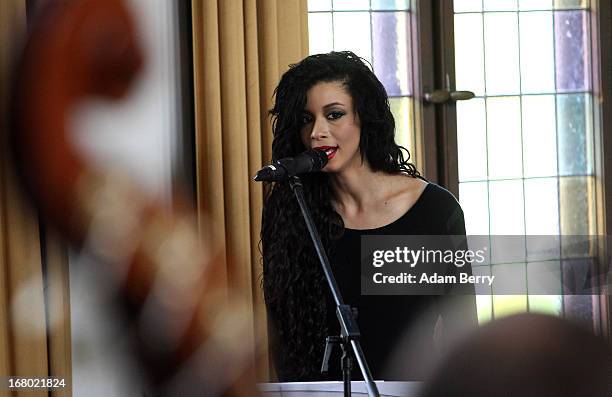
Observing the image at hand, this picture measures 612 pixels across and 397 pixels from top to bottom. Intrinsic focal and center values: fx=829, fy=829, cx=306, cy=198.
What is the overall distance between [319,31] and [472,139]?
1.69ft

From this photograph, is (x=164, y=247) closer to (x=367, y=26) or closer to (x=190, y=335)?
(x=190, y=335)

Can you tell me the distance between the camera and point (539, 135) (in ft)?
7.63

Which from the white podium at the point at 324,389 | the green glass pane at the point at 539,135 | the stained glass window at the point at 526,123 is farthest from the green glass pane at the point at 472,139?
the white podium at the point at 324,389

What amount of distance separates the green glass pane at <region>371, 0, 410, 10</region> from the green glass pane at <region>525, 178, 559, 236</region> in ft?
1.96

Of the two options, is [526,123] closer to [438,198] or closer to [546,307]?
[438,198]

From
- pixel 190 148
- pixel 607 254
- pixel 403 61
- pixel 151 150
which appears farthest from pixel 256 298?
pixel 151 150

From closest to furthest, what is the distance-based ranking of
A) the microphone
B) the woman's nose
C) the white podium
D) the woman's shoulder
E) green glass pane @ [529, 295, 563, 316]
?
green glass pane @ [529, 295, 563, 316] < the white podium < the microphone < the woman's nose < the woman's shoulder

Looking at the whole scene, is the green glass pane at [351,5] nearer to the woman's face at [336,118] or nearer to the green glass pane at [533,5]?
the green glass pane at [533,5]

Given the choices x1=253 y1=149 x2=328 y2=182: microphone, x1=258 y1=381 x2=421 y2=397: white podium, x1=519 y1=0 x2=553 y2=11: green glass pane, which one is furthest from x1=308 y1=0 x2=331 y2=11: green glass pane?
x1=258 y1=381 x2=421 y2=397: white podium

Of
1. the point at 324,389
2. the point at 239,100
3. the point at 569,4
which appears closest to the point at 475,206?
the point at 569,4

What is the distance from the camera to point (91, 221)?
0.16 metres

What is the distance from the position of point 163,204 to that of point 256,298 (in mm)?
1805

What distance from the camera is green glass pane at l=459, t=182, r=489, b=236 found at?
2291 mm

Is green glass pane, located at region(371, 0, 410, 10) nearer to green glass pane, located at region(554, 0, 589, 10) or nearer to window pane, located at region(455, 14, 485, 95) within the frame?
window pane, located at region(455, 14, 485, 95)
